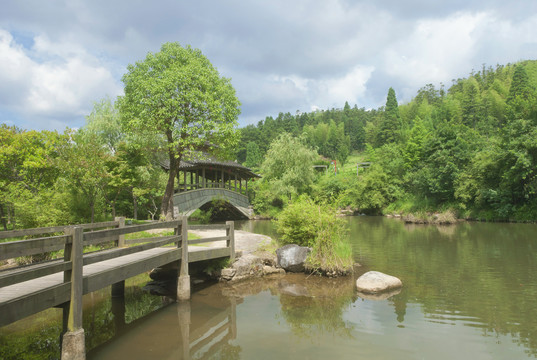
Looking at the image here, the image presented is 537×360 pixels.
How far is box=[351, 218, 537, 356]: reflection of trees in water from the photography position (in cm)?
595

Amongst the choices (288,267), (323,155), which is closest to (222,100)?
(288,267)

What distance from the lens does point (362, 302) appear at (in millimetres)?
7008

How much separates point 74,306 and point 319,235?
6.02 meters

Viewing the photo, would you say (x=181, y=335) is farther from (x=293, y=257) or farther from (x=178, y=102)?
(x=178, y=102)

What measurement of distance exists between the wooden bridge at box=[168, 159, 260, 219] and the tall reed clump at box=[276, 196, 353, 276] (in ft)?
43.9

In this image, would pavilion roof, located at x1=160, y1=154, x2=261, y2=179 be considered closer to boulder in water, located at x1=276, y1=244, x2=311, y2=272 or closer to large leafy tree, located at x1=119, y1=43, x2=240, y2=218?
large leafy tree, located at x1=119, y1=43, x2=240, y2=218

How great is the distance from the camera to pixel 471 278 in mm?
8750

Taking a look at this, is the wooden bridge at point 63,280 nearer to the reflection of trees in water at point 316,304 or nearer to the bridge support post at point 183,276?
the bridge support post at point 183,276

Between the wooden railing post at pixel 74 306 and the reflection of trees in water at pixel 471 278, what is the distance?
4893 millimetres

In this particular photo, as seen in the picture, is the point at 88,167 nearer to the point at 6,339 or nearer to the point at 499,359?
the point at 6,339

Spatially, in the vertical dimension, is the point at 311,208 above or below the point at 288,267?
above

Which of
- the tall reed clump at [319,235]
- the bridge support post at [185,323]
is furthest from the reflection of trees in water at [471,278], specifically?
the bridge support post at [185,323]

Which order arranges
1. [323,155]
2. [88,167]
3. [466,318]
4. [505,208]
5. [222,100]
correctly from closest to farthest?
[466,318], [88,167], [222,100], [505,208], [323,155]

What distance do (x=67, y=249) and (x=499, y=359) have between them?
5645mm
